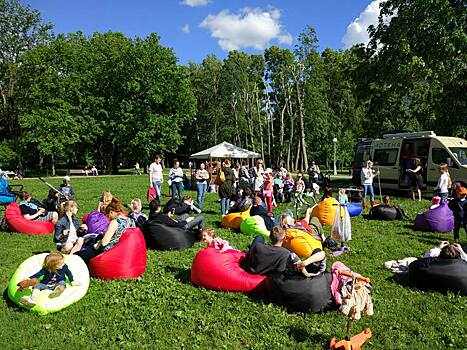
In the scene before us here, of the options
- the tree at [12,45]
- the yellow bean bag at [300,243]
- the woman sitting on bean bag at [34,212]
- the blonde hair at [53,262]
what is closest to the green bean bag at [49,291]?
the blonde hair at [53,262]

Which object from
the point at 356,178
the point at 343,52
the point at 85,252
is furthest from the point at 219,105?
the point at 85,252

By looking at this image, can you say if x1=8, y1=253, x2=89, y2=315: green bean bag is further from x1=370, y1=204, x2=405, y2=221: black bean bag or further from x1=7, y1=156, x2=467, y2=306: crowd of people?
x1=370, y1=204, x2=405, y2=221: black bean bag

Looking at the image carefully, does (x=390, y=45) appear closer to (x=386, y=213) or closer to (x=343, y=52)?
(x=386, y=213)

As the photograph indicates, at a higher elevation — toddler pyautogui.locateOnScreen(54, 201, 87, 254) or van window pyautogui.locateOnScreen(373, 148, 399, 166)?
van window pyautogui.locateOnScreen(373, 148, 399, 166)

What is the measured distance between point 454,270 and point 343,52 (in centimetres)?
5119

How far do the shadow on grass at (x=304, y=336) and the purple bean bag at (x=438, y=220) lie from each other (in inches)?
277

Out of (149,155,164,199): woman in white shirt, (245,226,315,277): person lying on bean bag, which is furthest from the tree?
(245,226,315,277): person lying on bean bag

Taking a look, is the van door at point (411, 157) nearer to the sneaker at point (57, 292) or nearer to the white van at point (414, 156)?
the white van at point (414, 156)

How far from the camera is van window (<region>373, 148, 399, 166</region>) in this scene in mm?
19094

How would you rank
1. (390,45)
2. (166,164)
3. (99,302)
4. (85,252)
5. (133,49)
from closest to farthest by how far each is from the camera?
(99,302) < (85,252) < (390,45) < (133,49) < (166,164)

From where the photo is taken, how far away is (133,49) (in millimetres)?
Result: 42094

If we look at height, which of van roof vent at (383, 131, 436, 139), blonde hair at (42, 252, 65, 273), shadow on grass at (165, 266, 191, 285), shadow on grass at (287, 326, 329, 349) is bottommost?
shadow on grass at (287, 326, 329, 349)

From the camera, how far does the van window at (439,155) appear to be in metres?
16.7

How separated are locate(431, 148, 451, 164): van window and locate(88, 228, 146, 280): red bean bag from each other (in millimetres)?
14543
